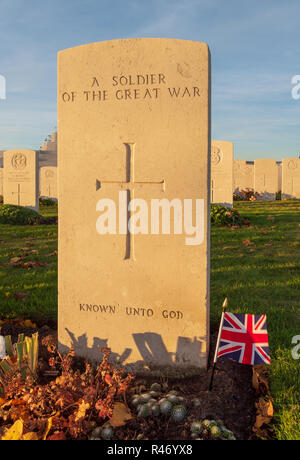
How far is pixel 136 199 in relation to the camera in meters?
2.81

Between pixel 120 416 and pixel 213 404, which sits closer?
pixel 120 416

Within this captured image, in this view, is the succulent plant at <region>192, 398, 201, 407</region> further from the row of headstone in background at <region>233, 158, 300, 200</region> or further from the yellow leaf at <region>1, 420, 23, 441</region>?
the row of headstone in background at <region>233, 158, 300, 200</region>

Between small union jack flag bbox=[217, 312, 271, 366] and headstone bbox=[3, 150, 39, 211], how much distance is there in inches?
485

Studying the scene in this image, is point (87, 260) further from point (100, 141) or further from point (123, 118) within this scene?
point (123, 118)

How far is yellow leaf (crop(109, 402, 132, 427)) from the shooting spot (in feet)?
6.85

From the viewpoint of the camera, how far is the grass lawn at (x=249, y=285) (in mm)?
2541

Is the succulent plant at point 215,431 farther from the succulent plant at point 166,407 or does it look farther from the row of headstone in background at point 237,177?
the row of headstone in background at point 237,177

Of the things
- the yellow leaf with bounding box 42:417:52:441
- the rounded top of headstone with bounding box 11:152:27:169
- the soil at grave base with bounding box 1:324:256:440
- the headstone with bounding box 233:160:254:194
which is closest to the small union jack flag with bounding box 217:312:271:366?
the soil at grave base with bounding box 1:324:256:440

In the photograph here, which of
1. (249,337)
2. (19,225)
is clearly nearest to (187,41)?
(249,337)

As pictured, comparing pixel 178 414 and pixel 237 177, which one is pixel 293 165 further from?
pixel 178 414

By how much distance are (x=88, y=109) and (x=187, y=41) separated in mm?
865

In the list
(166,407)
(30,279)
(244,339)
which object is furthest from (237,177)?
(166,407)

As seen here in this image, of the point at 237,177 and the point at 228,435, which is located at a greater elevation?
the point at 237,177

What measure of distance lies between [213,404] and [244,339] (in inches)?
17.4
